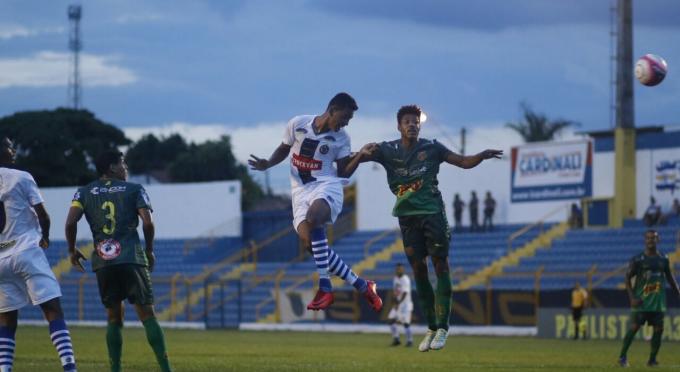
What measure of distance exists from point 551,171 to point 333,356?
31.0m

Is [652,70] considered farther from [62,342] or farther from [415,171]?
[62,342]

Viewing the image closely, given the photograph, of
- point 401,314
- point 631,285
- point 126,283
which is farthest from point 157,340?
point 401,314

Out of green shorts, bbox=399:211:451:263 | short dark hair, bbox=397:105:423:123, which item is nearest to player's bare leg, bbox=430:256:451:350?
green shorts, bbox=399:211:451:263

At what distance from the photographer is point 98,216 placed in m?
14.3

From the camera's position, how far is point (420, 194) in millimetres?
15047

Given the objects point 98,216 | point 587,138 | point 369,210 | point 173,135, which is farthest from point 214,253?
point 98,216

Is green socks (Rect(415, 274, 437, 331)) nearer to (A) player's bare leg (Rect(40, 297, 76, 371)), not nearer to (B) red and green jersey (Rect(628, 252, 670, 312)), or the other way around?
(A) player's bare leg (Rect(40, 297, 76, 371))

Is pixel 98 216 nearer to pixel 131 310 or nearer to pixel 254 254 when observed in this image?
pixel 131 310

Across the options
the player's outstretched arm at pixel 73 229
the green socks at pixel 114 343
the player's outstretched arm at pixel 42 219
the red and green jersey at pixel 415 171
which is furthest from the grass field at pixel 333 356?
the red and green jersey at pixel 415 171

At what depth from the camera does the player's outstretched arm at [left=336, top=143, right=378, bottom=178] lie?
14898 millimetres

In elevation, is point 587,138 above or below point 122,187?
above

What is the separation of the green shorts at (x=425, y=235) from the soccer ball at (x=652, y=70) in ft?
16.6

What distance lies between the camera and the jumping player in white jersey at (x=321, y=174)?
49.3 ft

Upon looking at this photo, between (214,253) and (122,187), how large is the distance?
46.2 meters
